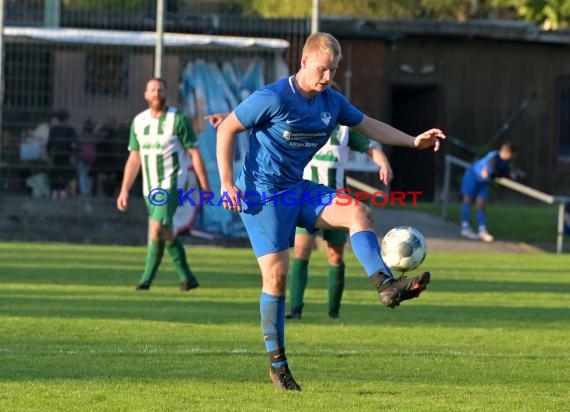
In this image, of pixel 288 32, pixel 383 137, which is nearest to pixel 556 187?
pixel 288 32

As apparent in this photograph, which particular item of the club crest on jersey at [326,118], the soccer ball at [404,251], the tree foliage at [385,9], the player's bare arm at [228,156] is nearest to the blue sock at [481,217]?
the tree foliage at [385,9]

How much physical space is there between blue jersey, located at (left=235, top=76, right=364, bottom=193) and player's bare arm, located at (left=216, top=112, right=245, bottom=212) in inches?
2.2

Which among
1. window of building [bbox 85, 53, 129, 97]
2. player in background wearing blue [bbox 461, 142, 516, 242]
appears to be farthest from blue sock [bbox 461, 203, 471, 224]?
window of building [bbox 85, 53, 129, 97]

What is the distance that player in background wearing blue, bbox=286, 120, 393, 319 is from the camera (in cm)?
1197

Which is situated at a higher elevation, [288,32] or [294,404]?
[288,32]

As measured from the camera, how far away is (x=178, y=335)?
34.3 feet

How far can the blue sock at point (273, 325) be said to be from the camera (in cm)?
802

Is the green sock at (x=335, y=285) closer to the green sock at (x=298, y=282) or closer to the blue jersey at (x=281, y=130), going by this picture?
the green sock at (x=298, y=282)

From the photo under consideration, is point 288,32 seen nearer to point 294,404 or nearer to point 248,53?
point 248,53

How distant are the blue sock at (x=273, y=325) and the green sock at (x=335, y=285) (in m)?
3.91

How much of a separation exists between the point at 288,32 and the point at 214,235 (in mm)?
3792

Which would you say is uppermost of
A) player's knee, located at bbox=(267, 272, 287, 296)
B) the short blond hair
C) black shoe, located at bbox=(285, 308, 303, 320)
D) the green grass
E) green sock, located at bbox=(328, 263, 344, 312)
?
the short blond hair

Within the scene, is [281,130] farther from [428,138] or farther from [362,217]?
[428,138]

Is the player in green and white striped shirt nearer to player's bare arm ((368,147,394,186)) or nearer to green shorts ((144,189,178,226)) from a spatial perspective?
green shorts ((144,189,178,226))
